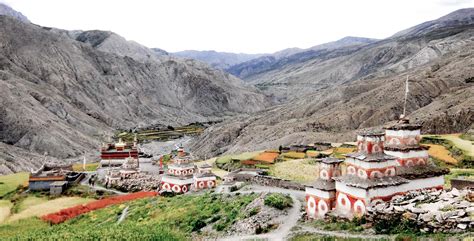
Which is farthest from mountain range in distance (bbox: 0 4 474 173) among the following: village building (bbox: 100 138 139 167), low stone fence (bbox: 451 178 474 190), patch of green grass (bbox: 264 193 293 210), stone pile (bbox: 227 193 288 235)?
stone pile (bbox: 227 193 288 235)

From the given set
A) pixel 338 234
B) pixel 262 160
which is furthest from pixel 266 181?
pixel 262 160

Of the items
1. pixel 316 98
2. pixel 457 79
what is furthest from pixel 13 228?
pixel 316 98

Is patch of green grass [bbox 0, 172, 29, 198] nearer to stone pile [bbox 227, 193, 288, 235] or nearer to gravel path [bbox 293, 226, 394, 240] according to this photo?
stone pile [bbox 227, 193, 288, 235]

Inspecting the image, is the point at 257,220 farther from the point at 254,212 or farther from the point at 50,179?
the point at 50,179

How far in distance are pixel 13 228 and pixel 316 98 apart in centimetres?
8855

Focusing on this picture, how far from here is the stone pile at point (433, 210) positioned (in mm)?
17406

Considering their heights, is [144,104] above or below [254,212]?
above

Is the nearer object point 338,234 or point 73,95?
point 338,234

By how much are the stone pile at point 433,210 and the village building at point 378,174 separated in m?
0.88

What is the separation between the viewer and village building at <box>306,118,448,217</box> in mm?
22359

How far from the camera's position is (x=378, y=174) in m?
23.0

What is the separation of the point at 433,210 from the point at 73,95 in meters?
134

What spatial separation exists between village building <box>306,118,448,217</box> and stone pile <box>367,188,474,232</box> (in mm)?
881

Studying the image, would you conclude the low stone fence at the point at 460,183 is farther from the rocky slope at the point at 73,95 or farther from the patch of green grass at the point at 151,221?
the rocky slope at the point at 73,95
